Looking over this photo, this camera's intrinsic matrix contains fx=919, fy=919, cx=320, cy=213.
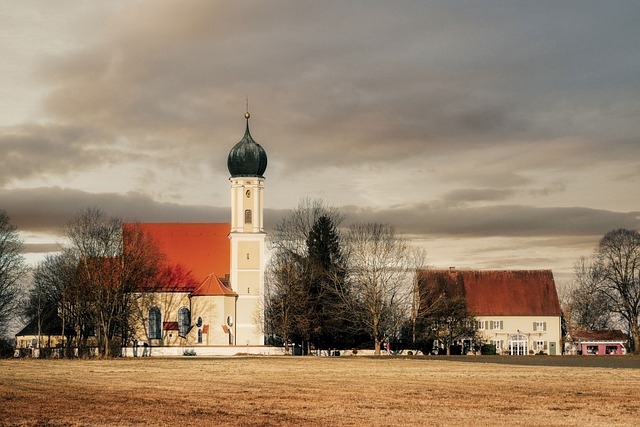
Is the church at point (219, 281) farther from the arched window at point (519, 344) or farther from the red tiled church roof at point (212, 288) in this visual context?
the arched window at point (519, 344)

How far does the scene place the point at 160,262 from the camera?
86312 millimetres

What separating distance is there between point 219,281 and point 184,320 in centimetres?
494

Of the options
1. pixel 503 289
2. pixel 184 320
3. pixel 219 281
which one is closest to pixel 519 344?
pixel 503 289

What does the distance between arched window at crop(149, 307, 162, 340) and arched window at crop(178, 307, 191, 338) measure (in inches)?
82.7

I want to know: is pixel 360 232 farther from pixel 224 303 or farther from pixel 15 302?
pixel 15 302

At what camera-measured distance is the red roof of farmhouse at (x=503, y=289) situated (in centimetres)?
9294

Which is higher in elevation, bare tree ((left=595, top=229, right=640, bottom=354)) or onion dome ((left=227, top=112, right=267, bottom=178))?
onion dome ((left=227, top=112, right=267, bottom=178))

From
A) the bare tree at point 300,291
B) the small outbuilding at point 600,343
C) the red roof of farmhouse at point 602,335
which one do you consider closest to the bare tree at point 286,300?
the bare tree at point 300,291

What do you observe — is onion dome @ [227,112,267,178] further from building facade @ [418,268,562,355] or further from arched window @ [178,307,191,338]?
building facade @ [418,268,562,355]

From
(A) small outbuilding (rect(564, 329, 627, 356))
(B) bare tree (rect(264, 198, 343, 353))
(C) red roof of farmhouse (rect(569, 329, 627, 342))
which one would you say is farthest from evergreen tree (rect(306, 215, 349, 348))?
(C) red roof of farmhouse (rect(569, 329, 627, 342))

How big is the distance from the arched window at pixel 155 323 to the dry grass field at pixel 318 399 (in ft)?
146

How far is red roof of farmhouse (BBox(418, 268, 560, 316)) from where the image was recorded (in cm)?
9294

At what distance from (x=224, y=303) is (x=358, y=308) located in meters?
13.5

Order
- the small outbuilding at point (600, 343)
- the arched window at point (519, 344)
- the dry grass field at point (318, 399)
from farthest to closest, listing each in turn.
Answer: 1. the small outbuilding at point (600, 343)
2. the arched window at point (519, 344)
3. the dry grass field at point (318, 399)
